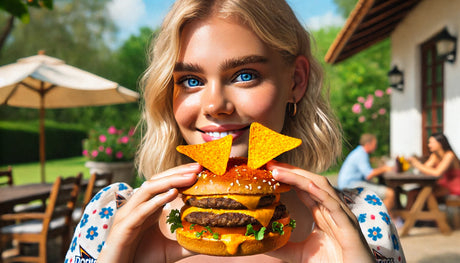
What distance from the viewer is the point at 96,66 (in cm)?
2942

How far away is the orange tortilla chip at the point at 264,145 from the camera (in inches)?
58.6

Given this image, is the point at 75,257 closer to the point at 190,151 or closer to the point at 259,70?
the point at 190,151

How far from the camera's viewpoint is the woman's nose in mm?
1484

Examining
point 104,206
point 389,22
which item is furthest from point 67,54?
point 104,206

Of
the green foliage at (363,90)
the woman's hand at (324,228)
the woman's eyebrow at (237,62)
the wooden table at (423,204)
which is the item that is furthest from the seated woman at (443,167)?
the woman's eyebrow at (237,62)

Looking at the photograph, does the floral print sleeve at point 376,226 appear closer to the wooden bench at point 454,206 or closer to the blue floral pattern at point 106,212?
the blue floral pattern at point 106,212

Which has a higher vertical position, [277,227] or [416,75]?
[416,75]

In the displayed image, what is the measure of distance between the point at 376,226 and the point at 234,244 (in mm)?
788

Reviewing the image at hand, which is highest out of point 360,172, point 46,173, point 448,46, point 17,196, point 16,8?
point 16,8

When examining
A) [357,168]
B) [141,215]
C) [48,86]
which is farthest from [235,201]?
[48,86]

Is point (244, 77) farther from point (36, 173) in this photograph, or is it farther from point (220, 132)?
point (36, 173)

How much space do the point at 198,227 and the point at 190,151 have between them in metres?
0.35

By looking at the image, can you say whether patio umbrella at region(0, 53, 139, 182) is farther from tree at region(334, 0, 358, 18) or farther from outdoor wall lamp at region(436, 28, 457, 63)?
tree at region(334, 0, 358, 18)

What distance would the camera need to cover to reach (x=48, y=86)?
25.9ft
